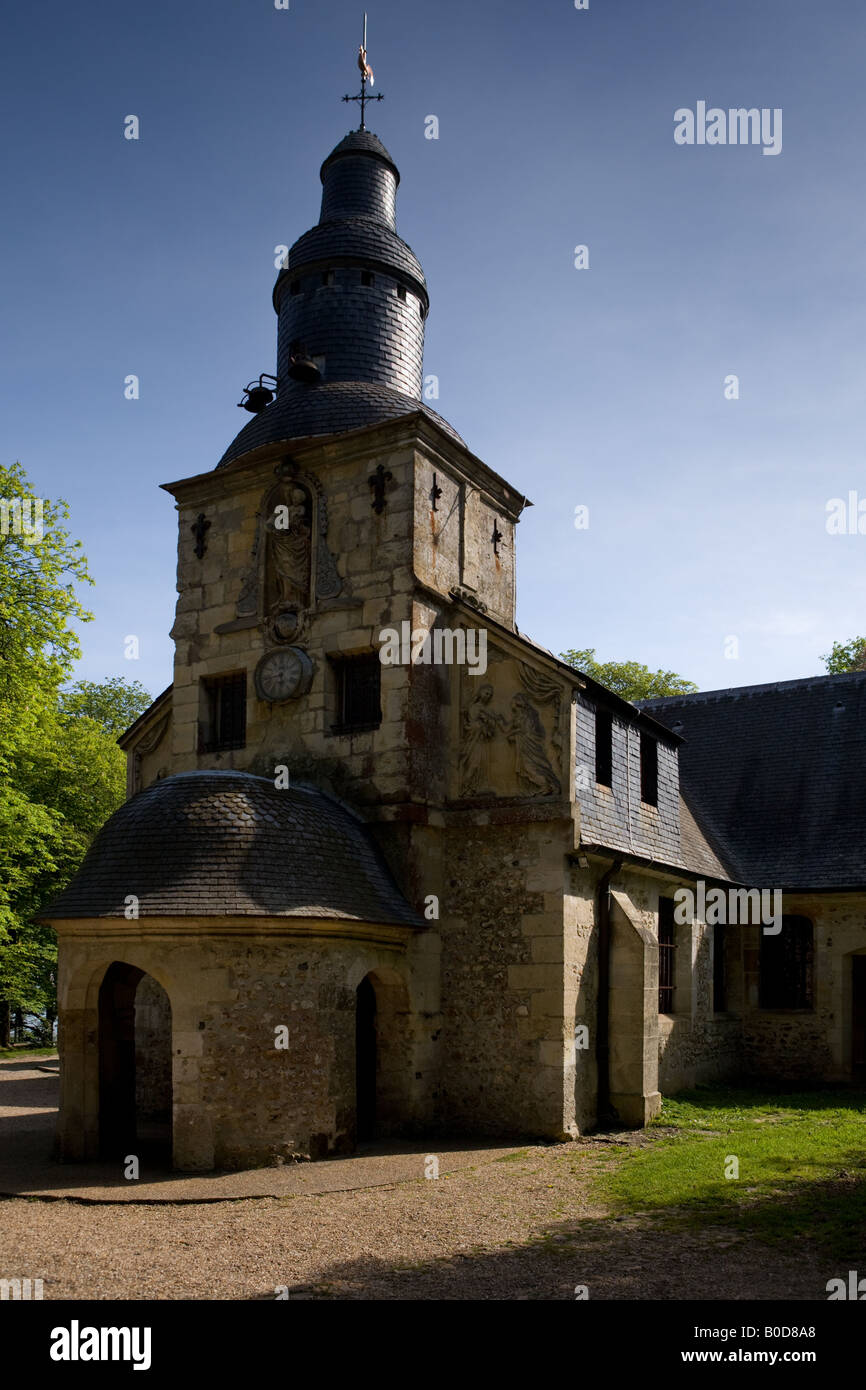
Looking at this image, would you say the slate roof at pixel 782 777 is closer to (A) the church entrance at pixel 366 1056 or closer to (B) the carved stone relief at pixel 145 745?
(A) the church entrance at pixel 366 1056

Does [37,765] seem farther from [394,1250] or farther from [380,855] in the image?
[394,1250]

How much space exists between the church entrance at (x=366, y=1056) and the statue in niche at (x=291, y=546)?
19.6 feet

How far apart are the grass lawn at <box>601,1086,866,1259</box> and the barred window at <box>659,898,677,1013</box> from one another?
1.72m

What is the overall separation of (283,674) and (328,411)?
4316 mm

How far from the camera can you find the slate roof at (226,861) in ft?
42.8

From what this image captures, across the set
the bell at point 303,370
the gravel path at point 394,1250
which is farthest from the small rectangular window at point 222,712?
the gravel path at point 394,1250

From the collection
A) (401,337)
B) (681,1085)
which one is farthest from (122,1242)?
(401,337)

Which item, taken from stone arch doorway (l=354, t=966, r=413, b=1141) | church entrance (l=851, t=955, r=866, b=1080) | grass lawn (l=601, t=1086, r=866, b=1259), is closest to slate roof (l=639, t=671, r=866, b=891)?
church entrance (l=851, t=955, r=866, b=1080)

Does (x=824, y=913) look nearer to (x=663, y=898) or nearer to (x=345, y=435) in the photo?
(x=663, y=898)

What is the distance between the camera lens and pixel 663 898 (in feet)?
63.6

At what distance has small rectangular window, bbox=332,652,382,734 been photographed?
16.8 meters

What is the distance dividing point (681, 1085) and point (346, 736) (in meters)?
8.38

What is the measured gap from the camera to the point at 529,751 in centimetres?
1599

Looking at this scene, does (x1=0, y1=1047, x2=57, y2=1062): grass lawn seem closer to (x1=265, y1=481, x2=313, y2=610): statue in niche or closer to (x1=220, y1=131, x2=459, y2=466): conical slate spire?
(x1=265, y1=481, x2=313, y2=610): statue in niche
